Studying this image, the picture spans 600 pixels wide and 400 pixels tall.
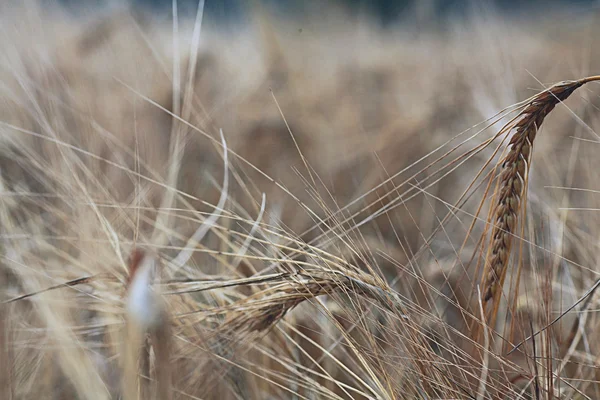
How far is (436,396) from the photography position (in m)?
0.29

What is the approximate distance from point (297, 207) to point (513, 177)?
1.38ft

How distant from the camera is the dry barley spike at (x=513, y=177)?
0.29 metres

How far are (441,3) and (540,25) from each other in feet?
0.72

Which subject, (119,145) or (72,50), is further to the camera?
(72,50)

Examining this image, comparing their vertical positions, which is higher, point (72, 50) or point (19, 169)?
point (72, 50)

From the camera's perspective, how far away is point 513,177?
31 centimetres

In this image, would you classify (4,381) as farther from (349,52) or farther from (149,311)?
(349,52)

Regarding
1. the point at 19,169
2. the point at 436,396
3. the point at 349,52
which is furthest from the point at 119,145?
the point at 349,52

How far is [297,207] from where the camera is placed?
0.72 meters

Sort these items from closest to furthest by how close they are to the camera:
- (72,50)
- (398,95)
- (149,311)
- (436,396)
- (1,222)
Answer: (149,311), (436,396), (1,222), (72,50), (398,95)

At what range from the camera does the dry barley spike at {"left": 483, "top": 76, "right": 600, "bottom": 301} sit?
29 centimetres

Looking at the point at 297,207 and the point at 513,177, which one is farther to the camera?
the point at 297,207

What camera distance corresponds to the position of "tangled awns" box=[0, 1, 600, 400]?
0.93 feet

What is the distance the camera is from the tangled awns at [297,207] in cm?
28
